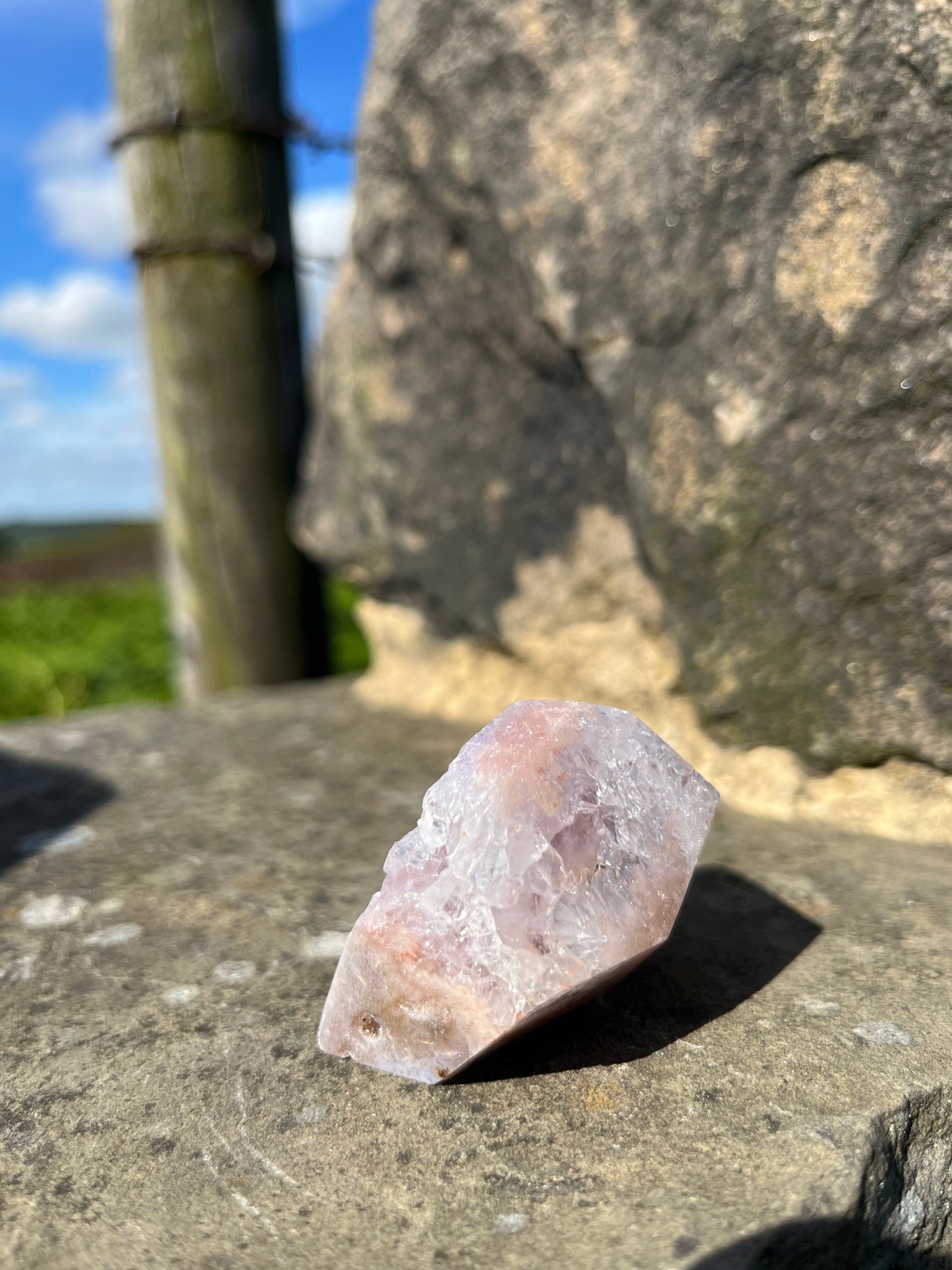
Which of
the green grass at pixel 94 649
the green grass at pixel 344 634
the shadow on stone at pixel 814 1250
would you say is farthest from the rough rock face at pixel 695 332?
the green grass at pixel 94 649

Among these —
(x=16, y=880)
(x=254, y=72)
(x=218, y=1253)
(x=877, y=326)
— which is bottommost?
(x=218, y=1253)

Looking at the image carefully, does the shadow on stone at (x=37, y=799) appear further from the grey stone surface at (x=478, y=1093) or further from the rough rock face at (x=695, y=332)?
the rough rock face at (x=695, y=332)

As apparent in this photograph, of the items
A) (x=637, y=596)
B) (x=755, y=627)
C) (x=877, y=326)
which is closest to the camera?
(x=877, y=326)

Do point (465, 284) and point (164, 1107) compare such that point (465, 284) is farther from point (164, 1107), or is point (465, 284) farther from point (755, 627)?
point (164, 1107)

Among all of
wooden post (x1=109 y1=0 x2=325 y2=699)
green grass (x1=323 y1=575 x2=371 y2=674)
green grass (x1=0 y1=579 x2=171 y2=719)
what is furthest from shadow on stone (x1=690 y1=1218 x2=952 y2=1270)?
green grass (x1=0 y1=579 x2=171 y2=719)

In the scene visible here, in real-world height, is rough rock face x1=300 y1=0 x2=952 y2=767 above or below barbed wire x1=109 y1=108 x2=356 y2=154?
below

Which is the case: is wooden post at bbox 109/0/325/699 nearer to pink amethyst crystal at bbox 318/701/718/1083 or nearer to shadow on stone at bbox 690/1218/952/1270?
pink amethyst crystal at bbox 318/701/718/1083

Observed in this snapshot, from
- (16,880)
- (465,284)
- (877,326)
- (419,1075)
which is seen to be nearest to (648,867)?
(419,1075)
